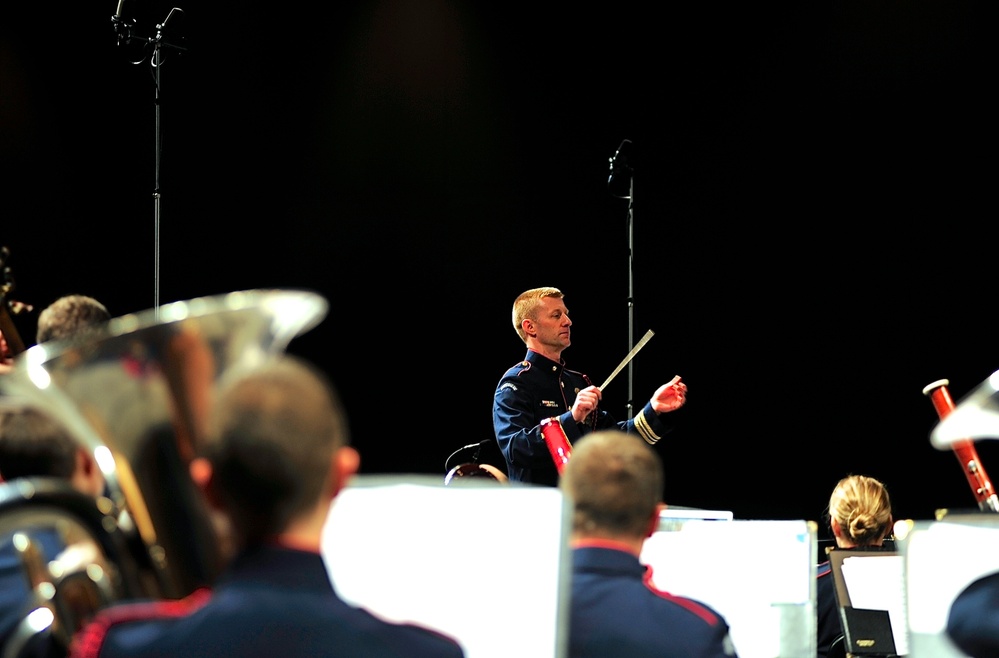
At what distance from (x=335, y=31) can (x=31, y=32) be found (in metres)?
1.47

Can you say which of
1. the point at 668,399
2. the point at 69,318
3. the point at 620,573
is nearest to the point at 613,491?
the point at 620,573

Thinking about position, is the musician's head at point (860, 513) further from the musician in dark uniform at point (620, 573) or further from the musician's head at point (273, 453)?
the musician's head at point (273, 453)

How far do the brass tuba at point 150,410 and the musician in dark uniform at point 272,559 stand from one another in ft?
0.68

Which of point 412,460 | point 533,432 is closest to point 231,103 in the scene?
point 412,460

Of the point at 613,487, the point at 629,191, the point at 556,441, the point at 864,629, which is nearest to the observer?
the point at 613,487

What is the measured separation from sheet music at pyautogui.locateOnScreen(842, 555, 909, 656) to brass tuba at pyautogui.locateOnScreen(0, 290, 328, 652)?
1721mm

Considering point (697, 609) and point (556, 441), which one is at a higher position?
point (697, 609)

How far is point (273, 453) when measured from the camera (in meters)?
1.15

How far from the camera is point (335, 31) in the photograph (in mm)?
6344

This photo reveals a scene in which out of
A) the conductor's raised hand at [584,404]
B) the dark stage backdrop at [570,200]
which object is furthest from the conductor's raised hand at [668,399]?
the dark stage backdrop at [570,200]

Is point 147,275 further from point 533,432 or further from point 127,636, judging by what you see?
point 127,636

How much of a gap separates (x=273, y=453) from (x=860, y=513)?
8.40ft

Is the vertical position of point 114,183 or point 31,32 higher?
point 31,32

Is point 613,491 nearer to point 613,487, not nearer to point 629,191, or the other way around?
point 613,487
